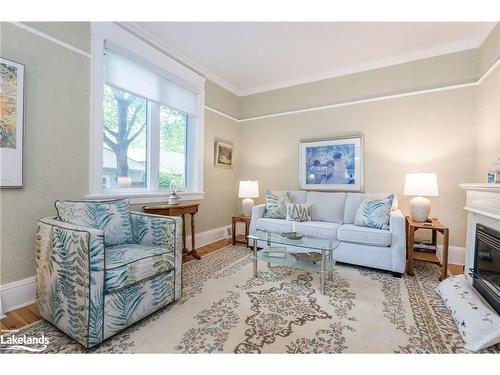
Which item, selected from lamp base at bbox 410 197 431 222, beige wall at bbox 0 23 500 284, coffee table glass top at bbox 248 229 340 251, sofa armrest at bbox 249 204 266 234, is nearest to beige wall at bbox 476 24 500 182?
beige wall at bbox 0 23 500 284

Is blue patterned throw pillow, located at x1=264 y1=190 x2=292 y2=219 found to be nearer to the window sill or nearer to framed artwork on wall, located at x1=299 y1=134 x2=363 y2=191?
framed artwork on wall, located at x1=299 y1=134 x2=363 y2=191

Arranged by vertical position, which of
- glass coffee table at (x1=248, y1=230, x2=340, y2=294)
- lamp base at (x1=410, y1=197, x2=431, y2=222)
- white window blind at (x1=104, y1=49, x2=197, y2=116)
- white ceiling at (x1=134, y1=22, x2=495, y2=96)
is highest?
white ceiling at (x1=134, y1=22, x2=495, y2=96)

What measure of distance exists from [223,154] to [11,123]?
2.71 meters

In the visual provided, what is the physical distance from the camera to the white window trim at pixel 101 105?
7.66 ft

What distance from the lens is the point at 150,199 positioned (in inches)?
115

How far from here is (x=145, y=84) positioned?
2873 mm

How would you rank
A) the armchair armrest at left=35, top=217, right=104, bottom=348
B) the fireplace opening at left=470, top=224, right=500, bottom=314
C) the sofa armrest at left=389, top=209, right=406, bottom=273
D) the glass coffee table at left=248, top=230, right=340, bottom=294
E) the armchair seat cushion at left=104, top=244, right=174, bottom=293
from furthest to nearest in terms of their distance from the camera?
the sofa armrest at left=389, top=209, right=406, bottom=273 < the glass coffee table at left=248, top=230, right=340, bottom=294 < the fireplace opening at left=470, top=224, right=500, bottom=314 < the armchair seat cushion at left=104, top=244, right=174, bottom=293 < the armchair armrest at left=35, top=217, right=104, bottom=348

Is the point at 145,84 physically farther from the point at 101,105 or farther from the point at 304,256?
the point at 304,256

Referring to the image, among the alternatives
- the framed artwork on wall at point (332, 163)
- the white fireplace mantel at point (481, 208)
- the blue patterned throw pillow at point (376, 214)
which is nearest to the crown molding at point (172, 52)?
the framed artwork on wall at point (332, 163)

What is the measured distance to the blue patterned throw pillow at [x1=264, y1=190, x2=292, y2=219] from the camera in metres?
3.45

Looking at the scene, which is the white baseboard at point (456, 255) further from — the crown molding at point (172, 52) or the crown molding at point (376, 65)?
the crown molding at point (172, 52)

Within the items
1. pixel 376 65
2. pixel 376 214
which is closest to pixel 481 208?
pixel 376 214

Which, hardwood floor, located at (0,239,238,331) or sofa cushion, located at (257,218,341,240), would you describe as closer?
hardwood floor, located at (0,239,238,331)
